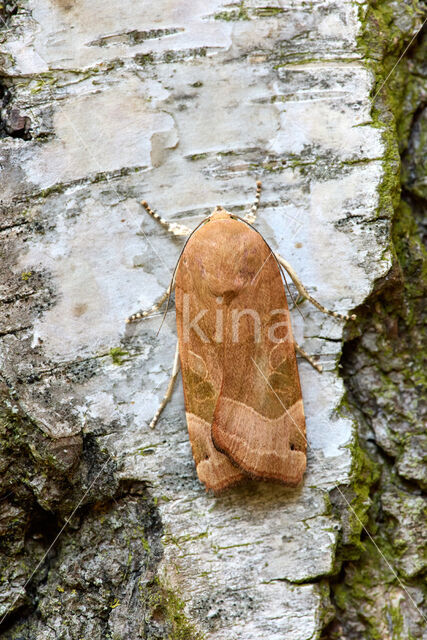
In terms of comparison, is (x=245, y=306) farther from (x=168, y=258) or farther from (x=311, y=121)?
(x=311, y=121)

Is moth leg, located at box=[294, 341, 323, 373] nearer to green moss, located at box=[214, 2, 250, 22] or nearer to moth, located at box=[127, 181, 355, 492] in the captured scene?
moth, located at box=[127, 181, 355, 492]

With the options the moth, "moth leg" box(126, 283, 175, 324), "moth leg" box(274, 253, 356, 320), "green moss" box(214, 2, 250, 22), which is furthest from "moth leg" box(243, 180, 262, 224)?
"green moss" box(214, 2, 250, 22)

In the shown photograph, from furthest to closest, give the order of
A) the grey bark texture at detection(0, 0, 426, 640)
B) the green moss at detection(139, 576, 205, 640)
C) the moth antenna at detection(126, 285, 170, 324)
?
the moth antenna at detection(126, 285, 170, 324) → the grey bark texture at detection(0, 0, 426, 640) → the green moss at detection(139, 576, 205, 640)

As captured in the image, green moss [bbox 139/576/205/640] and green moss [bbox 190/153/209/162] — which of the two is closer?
green moss [bbox 139/576/205/640]

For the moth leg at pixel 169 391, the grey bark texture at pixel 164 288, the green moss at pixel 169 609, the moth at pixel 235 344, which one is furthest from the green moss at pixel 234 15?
the green moss at pixel 169 609

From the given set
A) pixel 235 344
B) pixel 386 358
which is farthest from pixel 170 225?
pixel 386 358

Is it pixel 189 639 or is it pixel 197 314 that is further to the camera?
pixel 197 314

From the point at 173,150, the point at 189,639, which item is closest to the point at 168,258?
the point at 173,150
